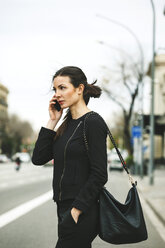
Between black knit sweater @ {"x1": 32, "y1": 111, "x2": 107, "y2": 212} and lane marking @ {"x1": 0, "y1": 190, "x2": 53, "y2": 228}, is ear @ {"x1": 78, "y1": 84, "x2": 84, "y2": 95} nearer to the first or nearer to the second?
→ black knit sweater @ {"x1": 32, "y1": 111, "x2": 107, "y2": 212}

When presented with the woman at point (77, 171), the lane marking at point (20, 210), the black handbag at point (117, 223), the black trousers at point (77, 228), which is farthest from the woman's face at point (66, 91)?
the lane marking at point (20, 210)

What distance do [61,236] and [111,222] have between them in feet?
1.08

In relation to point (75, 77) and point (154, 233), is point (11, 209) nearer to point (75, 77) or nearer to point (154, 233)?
point (154, 233)

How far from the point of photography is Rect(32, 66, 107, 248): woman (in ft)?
8.99

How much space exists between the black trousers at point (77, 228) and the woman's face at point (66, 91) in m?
0.68

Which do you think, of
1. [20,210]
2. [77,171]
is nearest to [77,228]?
[77,171]

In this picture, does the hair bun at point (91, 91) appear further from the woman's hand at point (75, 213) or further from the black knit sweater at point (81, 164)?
the woman's hand at point (75, 213)

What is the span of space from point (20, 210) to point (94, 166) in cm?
799

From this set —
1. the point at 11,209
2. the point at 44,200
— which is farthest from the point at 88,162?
the point at 44,200

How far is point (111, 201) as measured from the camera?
2.81 meters

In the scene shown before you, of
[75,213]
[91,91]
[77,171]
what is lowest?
[75,213]

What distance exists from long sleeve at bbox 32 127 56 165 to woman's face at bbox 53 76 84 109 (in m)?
0.25

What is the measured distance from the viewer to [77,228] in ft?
9.06

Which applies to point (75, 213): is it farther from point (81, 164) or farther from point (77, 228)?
point (81, 164)
